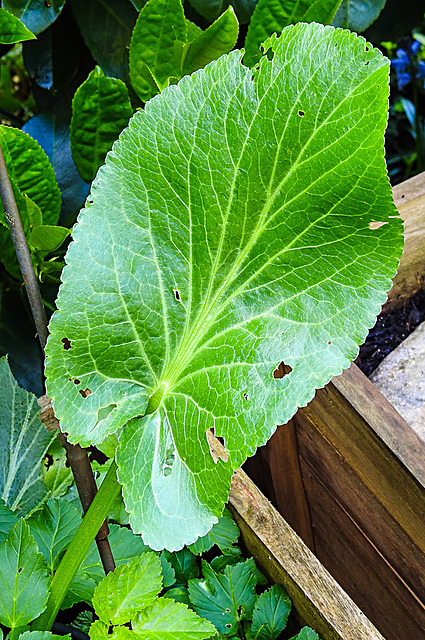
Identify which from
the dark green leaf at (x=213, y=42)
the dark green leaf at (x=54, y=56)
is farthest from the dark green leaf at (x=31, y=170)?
the dark green leaf at (x=54, y=56)

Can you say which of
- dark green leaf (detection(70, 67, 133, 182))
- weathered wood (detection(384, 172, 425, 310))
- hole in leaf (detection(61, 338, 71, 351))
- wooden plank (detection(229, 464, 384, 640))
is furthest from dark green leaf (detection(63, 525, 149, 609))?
weathered wood (detection(384, 172, 425, 310))

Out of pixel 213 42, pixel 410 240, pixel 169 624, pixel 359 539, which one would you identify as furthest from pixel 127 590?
pixel 410 240

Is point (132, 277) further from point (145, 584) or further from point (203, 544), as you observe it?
point (203, 544)

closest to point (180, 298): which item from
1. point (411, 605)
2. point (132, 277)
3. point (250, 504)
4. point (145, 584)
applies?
point (132, 277)

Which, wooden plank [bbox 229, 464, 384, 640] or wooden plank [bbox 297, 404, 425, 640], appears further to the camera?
wooden plank [bbox 297, 404, 425, 640]

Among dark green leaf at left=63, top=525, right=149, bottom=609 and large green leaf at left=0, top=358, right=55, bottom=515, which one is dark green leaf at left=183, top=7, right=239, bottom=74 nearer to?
large green leaf at left=0, top=358, right=55, bottom=515

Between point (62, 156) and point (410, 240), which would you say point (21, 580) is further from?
point (410, 240)

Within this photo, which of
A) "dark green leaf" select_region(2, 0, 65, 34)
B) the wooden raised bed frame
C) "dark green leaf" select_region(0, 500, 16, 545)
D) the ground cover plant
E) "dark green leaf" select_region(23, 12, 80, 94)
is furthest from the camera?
"dark green leaf" select_region(23, 12, 80, 94)

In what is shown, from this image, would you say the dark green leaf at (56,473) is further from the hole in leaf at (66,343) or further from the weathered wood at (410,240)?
the weathered wood at (410,240)
